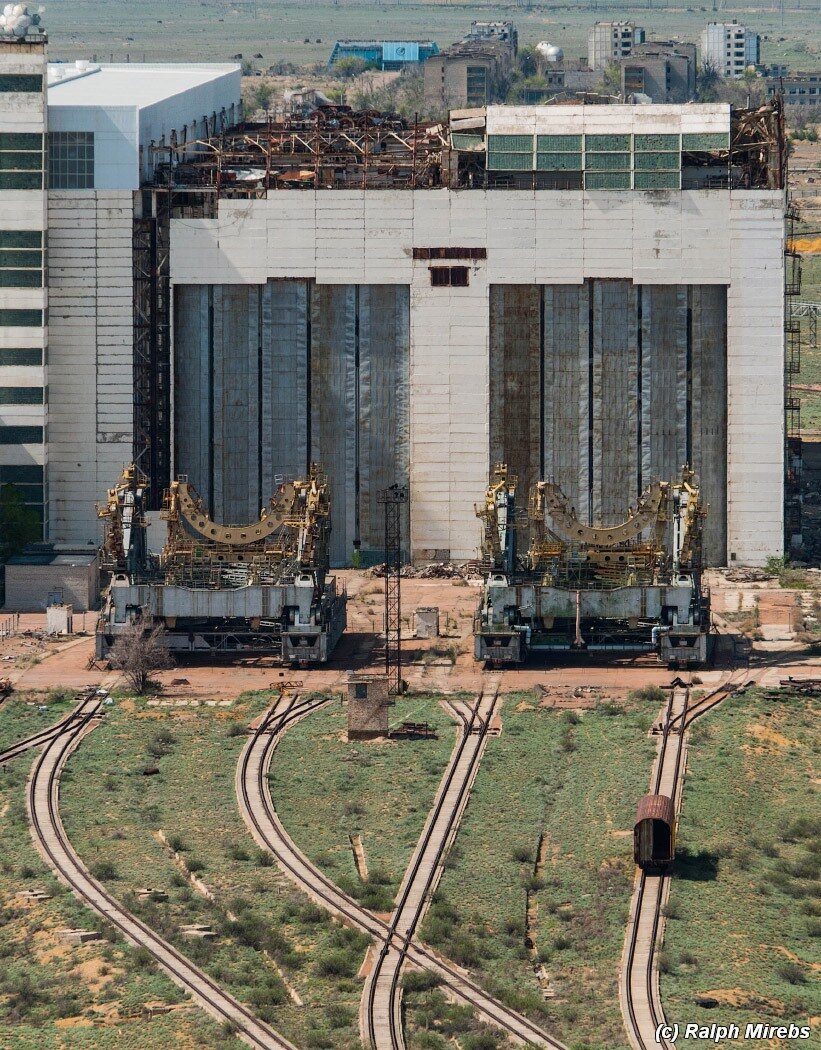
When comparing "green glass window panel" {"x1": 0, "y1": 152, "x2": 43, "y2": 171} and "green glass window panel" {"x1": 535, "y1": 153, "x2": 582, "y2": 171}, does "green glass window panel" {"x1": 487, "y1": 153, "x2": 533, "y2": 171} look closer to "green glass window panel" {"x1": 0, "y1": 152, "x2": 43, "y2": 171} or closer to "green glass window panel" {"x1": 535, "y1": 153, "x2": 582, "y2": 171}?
"green glass window panel" {"x1": 535, "y1": 153, "x2": 582, "y2": 171}

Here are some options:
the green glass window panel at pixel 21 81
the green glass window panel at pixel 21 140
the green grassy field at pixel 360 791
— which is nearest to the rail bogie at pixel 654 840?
the green grassy field at pixel 360 791

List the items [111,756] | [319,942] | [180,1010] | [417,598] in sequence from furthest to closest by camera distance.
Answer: [417,598], [111,756], [319,942], [180,1010]

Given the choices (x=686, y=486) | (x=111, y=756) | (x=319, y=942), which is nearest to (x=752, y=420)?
(x=686, y=486)

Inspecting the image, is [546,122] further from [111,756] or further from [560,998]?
[560,998]

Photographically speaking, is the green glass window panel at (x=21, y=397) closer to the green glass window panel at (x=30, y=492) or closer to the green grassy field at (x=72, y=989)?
the green glass window panel at (x=30, y=492)

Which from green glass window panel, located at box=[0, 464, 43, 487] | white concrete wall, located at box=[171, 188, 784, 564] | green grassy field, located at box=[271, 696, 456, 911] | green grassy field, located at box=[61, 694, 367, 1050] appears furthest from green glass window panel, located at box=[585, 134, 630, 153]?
green grassy field, located at box=[61, 694, 367, 1050]
